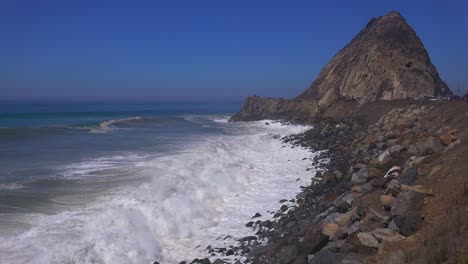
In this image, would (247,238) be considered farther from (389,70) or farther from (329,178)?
(389,70)

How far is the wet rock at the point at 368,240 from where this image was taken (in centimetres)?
664

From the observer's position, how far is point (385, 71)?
1651 inches

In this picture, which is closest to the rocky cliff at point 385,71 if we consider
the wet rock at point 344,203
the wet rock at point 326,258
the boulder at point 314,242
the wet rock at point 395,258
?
the wet rock at point 344,203

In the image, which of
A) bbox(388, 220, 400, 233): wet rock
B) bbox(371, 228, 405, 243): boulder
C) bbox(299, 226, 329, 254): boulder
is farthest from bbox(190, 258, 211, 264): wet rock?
bbox(388, 220, 400, 233): wet rock

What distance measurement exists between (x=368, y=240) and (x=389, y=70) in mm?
38475

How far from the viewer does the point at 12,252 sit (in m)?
8.38

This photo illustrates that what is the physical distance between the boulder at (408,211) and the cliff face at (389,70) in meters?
33.7

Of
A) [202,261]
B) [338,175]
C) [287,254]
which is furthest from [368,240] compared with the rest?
[338,175]

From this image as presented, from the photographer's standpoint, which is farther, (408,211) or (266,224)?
(266,224)

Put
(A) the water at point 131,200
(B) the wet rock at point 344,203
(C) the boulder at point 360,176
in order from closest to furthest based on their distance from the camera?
(A) the water at point 131,200, (B) the wet rock at point 344,203, (C) the boulder at point 360,176

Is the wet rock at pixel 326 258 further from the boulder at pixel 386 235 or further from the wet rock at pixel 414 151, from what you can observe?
the wet rock at pixel 414 151

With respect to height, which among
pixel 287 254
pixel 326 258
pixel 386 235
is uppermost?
pixel 386 235

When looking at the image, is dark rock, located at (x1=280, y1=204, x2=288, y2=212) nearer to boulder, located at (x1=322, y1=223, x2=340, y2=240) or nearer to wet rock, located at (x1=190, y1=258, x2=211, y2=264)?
boulder, located at (x1=322, y1=223, x2=340, y2=240)

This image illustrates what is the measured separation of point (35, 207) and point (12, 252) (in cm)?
327
